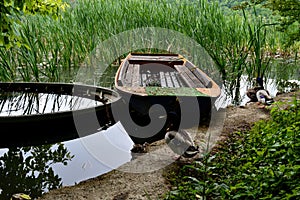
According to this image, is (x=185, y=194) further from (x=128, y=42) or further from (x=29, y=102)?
(x=128, y=42)

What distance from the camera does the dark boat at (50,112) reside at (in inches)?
167

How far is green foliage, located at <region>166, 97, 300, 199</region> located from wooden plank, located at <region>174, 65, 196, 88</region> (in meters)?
1.65

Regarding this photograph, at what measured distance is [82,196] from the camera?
9.64 ft

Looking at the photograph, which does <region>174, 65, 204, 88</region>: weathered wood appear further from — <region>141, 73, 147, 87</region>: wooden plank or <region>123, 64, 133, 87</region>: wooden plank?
<region>123, 64, 133, 87</region>: wooden plank

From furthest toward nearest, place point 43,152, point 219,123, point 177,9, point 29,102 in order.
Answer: point 177,9, point 29,102, point 219,123, point 43,152

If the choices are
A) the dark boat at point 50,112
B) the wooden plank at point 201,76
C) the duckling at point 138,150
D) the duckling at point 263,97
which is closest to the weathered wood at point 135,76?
the dark boat at point 50,112

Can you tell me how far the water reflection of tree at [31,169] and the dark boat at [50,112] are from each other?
0.49ft

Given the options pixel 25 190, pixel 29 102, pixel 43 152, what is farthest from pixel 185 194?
pixel 29 102

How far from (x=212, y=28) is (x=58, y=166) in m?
4.77

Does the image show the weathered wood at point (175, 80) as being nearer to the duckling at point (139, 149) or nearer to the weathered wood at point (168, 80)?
the weathered wood at point (168, 80)

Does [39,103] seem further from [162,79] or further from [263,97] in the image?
[263,97]

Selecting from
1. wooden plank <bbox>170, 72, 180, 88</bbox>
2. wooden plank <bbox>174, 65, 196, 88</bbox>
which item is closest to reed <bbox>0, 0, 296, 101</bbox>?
wooden plank <bbox>174, 65, 196, 88</bbox>

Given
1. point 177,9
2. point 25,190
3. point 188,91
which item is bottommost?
point 25,190

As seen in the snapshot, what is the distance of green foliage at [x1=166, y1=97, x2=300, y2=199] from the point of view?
7.00 feet
